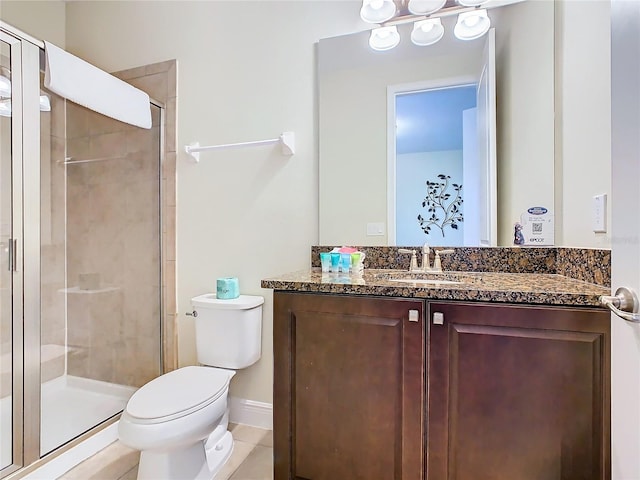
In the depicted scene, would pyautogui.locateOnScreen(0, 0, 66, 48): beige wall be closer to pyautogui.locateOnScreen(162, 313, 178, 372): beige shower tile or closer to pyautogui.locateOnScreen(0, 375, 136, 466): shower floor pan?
pyautogui.locateOnScreen(162, 313, 178, 372): beige shower tile

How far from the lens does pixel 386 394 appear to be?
3.69 feet

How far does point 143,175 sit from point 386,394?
1.84 m

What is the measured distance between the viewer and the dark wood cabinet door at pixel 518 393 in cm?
95

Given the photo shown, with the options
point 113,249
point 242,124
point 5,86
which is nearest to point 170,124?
point 242,124

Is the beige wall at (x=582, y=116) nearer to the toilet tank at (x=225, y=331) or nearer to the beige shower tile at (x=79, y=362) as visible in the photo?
the toilet tank at (x=225, y=331)

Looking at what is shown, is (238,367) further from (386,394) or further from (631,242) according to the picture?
(631,242)

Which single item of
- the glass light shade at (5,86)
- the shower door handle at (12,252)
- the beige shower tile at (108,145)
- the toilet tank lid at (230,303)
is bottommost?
the toilet tank lid at (230,303)

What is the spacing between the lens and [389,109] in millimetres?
1667

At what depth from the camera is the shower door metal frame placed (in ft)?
4.87

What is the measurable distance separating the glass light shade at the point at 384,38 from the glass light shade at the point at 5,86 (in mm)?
1641

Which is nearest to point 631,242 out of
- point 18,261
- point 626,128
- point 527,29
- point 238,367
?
point 626,128

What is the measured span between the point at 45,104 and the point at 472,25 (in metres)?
2.08

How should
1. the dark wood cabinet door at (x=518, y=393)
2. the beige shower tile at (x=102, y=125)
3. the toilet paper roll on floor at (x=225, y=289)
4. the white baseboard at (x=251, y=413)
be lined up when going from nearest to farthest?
the dark wood cabinet door at (x=518, y=393), the toilet paper roll on floor at (x=225, y=289), the white baseboard at (x=251, y=413), the beige shower tile at (x=102, y=125)

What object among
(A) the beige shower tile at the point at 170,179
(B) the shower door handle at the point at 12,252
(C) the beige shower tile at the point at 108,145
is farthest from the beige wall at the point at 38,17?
(B) the shower door handle at the point at 12,252
